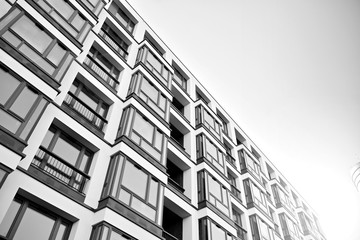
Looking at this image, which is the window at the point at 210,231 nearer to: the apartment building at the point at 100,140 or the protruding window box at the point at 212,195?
the apartment building at the point at 100,140

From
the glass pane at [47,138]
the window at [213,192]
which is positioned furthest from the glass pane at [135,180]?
the window at [213,192]

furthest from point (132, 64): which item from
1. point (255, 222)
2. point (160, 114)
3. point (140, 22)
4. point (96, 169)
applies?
point (255, 222)

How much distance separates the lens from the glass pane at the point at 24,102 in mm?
10680

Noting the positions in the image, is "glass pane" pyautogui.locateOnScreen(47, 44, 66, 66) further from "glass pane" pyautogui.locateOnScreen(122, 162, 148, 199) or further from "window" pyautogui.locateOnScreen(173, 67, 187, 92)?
"window" pyautogui.locateOnScreen(173, 67, 187, 92)

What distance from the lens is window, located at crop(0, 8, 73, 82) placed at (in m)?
12.1

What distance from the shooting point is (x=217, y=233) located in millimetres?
17844

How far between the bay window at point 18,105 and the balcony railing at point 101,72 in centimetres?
606

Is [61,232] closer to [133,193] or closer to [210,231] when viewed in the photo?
[133,193]

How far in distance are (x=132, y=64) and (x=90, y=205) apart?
11.3 metres

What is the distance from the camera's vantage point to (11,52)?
11688mm

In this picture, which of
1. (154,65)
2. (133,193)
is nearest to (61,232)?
(133,193)

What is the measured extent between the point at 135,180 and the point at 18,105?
19.2ft

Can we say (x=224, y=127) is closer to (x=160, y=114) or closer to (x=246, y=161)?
(x=246, y=161)

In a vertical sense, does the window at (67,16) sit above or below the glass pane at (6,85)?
above
